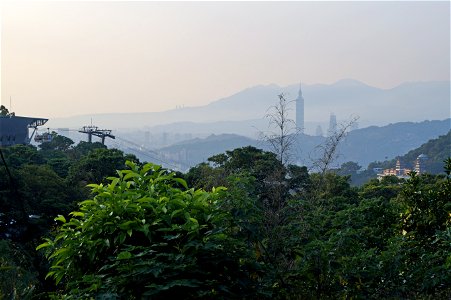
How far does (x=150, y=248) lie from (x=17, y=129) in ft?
155

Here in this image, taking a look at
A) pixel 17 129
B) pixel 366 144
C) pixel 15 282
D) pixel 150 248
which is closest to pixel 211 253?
pixel 150 248

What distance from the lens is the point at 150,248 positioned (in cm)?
336

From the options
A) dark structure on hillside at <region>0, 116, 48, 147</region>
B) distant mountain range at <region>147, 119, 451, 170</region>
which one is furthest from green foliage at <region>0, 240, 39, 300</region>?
distant mountain range at <region>147, 119, 451, 170</region>

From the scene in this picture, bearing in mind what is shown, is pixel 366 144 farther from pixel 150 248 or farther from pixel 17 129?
pixel 150 248

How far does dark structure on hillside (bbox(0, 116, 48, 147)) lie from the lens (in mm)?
44406

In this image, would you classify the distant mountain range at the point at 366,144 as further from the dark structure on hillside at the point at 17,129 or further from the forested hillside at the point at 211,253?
the forested hillside at the point at 211,253

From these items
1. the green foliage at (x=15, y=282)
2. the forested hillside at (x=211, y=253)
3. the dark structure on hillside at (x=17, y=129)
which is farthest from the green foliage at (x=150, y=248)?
the dark structure on hillside at (x=17, y=129)

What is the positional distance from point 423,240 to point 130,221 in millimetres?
2832

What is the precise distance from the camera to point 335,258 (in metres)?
3.84

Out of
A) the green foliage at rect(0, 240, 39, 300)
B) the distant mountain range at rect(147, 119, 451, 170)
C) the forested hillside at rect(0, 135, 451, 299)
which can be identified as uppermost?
the forested hillside at rect(0, 135, 451, 299)

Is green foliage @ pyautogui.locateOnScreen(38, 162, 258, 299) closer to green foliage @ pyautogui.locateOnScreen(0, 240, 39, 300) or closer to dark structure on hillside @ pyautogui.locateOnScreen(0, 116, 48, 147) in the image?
green foliage @ pyautogui.locateOnScreen(0, 240, 39, 300)

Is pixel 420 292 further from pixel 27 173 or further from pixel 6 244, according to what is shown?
pixel 27 173

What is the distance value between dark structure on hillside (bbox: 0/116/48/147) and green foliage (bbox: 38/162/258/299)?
41.1 meters

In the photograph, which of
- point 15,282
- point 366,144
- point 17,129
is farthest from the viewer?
point 366,144
